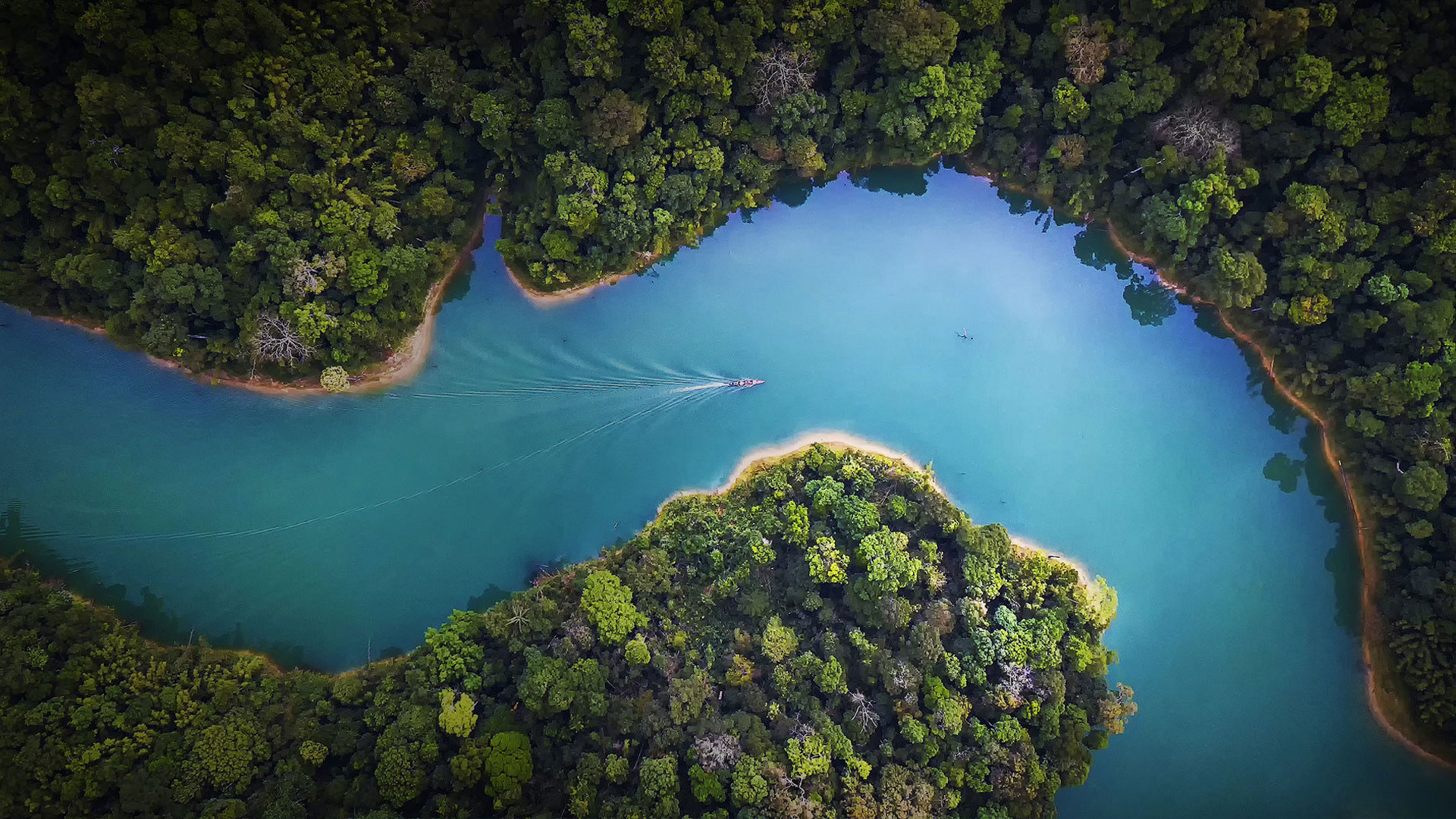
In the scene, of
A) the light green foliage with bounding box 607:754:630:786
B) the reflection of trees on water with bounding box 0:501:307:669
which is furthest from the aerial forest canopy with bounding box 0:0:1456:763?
the light green foliage with bounding box 607:754:630:786

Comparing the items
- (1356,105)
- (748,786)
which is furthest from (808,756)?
(1356,105)

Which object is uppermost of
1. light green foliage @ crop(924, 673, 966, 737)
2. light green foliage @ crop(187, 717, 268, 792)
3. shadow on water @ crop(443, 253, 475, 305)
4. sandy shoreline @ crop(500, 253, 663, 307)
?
sandy shoreline @ crop(500, 253, 663, 307)

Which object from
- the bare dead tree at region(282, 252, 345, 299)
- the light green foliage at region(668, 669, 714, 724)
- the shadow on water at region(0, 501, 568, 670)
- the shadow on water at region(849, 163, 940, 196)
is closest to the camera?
the light green foliage at region(668, 669, 714, 724)

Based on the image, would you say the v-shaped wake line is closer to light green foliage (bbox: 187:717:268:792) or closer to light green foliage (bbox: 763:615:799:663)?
light green foliage (bbox: 187:717:268:792)

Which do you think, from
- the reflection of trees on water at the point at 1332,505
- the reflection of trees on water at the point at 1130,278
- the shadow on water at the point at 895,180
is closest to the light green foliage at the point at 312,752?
the shadow on water at the point at 895,180

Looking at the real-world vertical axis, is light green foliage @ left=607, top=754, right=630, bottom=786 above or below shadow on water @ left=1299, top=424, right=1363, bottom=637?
below

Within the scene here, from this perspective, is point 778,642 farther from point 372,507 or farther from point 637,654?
point 372,507
